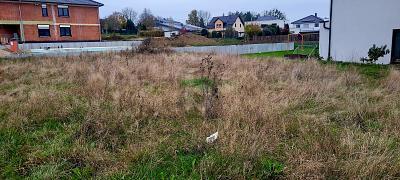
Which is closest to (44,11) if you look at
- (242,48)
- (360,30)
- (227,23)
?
(242,48)

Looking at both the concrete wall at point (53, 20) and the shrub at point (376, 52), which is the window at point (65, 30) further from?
the shrub at point (376, 52)

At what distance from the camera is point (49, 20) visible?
32250 mm

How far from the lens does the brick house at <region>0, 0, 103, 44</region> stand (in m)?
30.1

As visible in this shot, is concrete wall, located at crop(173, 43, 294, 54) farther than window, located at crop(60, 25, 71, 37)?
No

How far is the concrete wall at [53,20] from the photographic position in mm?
29891

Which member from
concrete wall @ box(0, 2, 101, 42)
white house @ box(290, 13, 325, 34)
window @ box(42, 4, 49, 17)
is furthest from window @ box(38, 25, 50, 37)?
white house @ box(290, 13, 325, 34)

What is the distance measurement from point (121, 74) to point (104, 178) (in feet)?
21.8

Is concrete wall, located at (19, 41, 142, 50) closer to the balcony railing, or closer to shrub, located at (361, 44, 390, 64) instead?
the balcony railing

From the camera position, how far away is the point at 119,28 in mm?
48375

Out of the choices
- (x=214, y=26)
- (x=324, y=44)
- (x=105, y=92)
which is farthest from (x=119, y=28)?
(x=105, y=92)

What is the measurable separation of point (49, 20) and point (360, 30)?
101 ft

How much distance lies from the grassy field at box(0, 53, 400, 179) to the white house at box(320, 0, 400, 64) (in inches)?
282

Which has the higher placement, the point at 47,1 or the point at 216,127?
the point at 47,1

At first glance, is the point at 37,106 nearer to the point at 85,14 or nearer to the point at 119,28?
the point at 85,14
